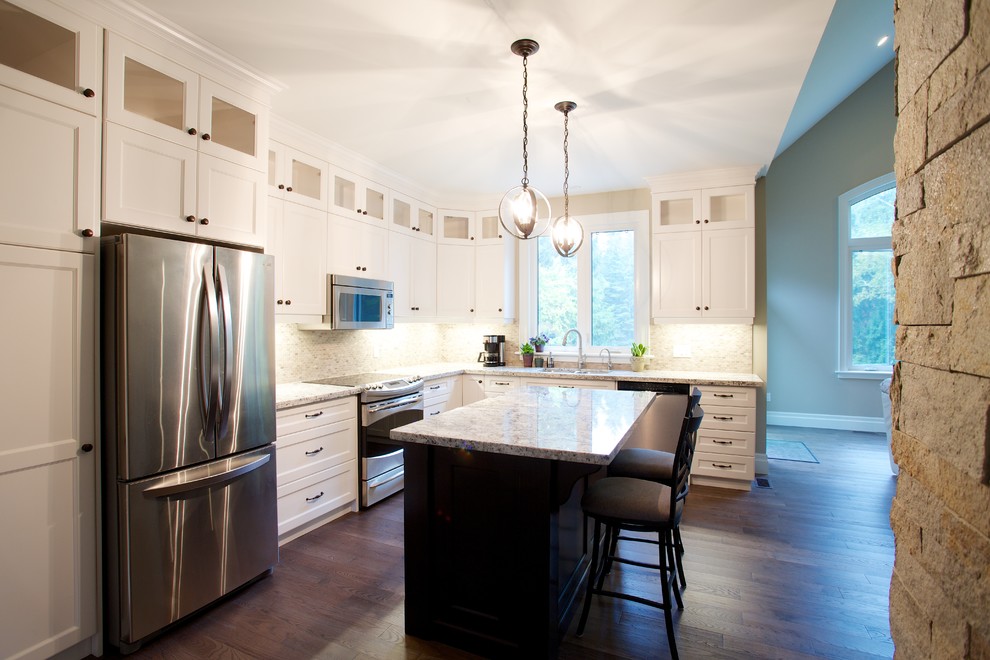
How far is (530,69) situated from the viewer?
2.62 m

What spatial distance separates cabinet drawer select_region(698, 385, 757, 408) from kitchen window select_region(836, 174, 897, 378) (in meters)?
3.38

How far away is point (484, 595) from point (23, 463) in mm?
1819

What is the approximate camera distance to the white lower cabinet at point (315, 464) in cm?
298

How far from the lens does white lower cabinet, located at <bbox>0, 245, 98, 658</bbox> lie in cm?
180

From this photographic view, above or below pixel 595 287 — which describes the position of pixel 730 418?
below

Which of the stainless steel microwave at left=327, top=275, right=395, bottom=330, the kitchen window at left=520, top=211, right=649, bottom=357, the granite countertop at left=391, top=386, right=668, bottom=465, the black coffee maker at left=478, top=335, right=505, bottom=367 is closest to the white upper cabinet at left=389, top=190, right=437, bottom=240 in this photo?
the stainless steel microwave at left=327, top=275, right=395, bottom=330

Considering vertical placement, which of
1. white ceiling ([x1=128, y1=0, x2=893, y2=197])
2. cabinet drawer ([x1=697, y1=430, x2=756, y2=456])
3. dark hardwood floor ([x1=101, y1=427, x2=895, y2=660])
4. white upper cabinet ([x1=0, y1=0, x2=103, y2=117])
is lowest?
dark hardwood floor ([x1=101, y1=427, x2=895, y2=660])

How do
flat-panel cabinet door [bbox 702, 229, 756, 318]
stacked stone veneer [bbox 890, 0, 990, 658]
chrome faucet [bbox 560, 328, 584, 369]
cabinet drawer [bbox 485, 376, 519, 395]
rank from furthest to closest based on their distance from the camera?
chrome faucet [bbox 560, 328, 584, 369]
cabinet drawer [bbox 485, 376, 519, 395]
flat-panel cabinet door [bbox 702, 229, 756, 318]
stacked stone veneer [bbox 890, 0, 990, 658]

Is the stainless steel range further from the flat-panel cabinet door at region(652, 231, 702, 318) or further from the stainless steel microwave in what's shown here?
the flat-panel cabinet door at region(652, 231, 702, 318)

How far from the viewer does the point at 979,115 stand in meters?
0.64

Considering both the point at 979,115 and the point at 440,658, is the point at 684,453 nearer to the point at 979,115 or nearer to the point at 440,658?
the point at 440,658

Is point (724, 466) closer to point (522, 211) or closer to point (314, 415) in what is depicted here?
point (522, 211)

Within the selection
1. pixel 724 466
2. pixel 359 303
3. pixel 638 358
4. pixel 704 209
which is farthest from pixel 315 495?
pixel 704 209

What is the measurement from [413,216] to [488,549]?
11.4 feet
